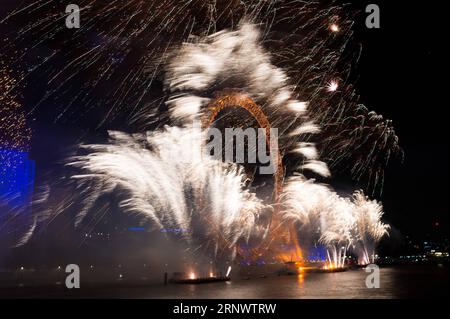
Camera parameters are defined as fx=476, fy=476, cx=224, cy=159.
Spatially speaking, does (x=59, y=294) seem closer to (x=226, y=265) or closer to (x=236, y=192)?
(x=236, y=192)

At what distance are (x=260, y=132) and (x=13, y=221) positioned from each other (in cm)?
2433

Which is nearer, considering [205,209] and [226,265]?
[205,209]

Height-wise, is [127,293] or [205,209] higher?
[205,209]

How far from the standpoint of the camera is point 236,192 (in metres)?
28.0

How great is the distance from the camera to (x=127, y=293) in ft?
67.7

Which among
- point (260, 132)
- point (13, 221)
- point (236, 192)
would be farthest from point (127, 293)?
point (13, 221)

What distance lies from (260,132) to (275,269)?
11.8 metres
